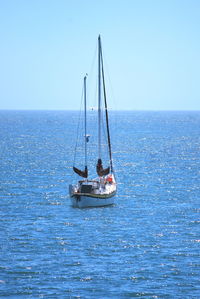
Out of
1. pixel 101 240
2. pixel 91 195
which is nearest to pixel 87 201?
pixel 91 195

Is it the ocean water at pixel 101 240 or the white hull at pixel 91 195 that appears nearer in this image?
the ocean water at pixel 101 240

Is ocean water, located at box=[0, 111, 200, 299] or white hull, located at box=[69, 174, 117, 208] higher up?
white hull, located at box=[69, 174, 117, 208]

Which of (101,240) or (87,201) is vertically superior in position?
(87,201)

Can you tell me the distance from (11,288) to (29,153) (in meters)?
89.8

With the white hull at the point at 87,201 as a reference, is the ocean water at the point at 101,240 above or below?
below

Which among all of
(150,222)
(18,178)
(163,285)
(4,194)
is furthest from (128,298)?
(18,178)

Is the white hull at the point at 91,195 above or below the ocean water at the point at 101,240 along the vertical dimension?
above

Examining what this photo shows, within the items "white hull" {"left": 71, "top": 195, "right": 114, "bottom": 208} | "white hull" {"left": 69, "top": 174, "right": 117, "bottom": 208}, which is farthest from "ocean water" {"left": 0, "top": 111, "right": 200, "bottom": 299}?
"white hull" {"left": 69, "top": 174, "right": 117, "bottom": 208}

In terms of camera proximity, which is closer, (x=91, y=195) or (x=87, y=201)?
(x=91, y=195)

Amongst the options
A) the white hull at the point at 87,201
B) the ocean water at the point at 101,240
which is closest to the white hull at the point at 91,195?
the white hull at the point at 87,201

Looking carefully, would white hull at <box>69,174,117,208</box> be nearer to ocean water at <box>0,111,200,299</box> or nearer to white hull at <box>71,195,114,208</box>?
white hull at <box>71,195,114,208</box>

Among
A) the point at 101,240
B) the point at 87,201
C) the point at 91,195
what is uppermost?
the point at 91,195

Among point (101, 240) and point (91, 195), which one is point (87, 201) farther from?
point (101, 240)

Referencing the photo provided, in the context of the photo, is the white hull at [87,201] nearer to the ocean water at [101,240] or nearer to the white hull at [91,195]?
the white hull at [91,195]
